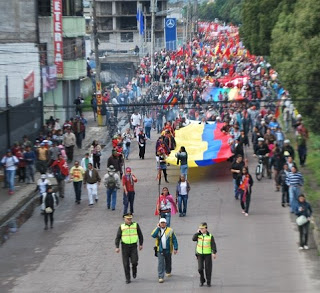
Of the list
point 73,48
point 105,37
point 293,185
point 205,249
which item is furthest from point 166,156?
point 105,37

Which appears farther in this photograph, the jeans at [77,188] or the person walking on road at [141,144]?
the person walking on road at [141,144]

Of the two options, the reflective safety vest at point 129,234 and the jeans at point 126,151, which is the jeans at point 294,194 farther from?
the jeans at point 126,151

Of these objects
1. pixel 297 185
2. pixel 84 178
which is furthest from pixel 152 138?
pixel 297 185

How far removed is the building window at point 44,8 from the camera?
4891cm

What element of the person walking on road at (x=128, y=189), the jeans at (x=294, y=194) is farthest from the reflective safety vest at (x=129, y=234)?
the person walking on road at (x=128, y=189)

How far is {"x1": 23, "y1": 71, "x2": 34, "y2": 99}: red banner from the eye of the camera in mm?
40812

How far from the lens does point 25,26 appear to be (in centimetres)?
4406

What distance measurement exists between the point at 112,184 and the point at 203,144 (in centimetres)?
634

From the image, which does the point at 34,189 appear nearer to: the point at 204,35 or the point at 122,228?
the point at 122,228

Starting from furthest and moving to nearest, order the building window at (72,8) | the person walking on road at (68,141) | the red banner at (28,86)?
1. the building window at (72,8)
2. the red banner at (28,86)
3. the person walking on road at (68,141)

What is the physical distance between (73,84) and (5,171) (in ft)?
73.0

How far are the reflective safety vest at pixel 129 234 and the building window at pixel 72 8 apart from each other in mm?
31701

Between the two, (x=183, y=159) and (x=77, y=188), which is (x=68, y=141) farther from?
(x=77, y=188)

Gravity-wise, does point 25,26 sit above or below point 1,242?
above
